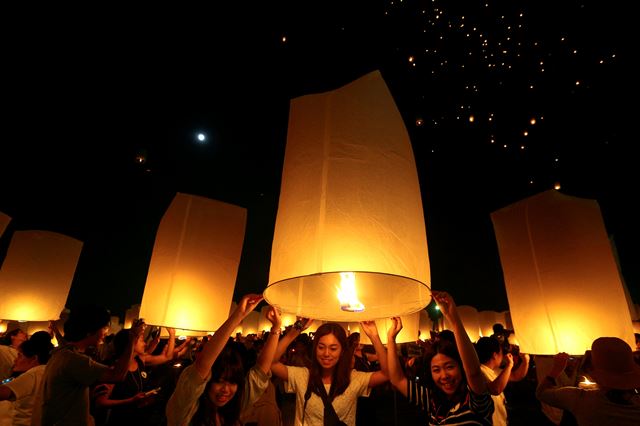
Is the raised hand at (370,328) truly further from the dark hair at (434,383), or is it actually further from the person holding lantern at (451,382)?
the dark hair at (434,383)

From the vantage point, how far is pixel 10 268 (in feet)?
14.5

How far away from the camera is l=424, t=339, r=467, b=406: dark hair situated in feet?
6.89

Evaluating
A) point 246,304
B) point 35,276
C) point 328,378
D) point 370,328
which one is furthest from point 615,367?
point 35,276

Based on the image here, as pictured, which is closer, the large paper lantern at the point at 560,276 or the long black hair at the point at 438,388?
the long black hair at the point at 438,388

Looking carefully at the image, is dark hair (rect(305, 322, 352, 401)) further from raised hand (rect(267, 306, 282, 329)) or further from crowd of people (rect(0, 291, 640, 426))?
raised hand (rect(267, 306, 282, 329))

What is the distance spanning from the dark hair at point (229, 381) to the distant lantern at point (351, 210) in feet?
2.58

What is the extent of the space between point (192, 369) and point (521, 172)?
840 cm

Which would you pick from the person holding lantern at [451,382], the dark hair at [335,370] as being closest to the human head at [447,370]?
the person holding lantern at [451,382]

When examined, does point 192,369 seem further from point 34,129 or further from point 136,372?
point 34,129

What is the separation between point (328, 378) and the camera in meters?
2.42

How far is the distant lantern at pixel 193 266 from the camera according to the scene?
2572 mm

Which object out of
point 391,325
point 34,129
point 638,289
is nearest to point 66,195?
point 34,129

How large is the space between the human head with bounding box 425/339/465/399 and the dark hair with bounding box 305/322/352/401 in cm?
61

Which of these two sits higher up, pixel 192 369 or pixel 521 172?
pixel 521 172
